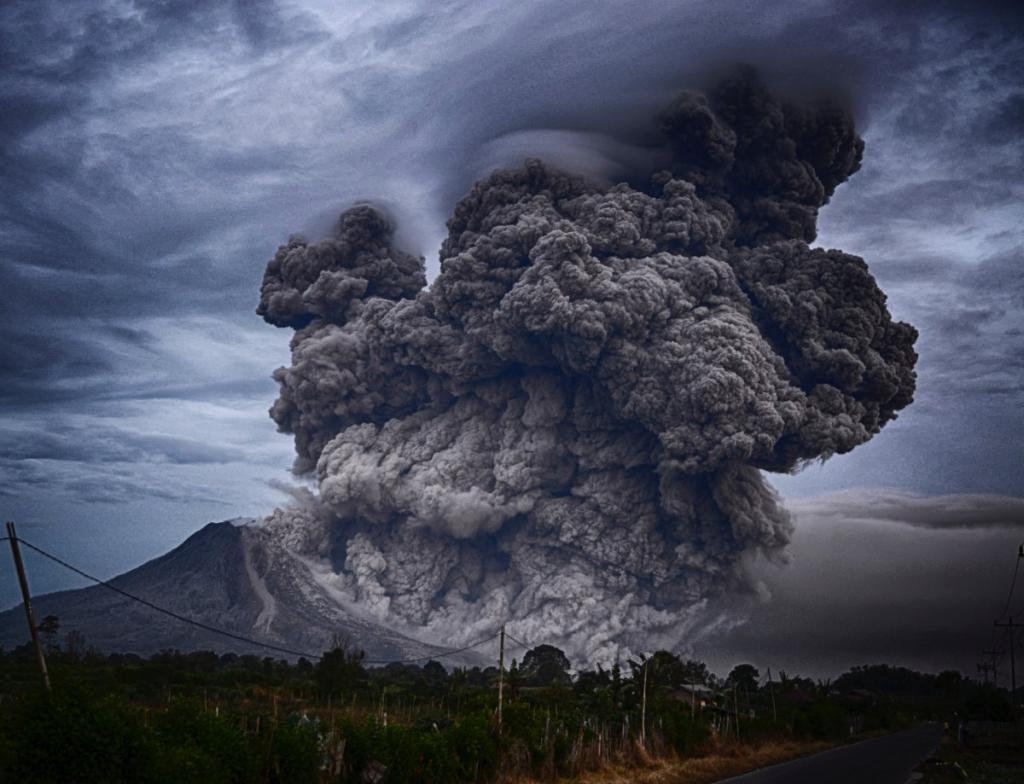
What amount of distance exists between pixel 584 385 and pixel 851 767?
51.6m

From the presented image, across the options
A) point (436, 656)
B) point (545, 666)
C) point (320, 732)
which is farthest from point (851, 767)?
point (436, 656)

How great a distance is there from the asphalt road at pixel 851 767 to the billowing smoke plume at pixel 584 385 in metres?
30.4

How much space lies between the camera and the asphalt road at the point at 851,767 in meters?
24.4

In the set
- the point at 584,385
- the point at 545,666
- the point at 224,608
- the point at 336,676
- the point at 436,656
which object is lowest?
the point at 336,676

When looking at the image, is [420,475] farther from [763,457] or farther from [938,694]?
[938,694]

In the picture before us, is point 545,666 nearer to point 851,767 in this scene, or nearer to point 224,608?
point 851,767

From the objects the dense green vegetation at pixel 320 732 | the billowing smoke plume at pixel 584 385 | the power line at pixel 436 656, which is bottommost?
the dense green vegetation at pixel 320 732

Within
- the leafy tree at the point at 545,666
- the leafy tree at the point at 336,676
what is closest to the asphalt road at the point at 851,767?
the leafy tree at the point at 336,676

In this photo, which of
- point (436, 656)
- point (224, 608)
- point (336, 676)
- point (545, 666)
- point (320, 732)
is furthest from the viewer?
point (224, 608)

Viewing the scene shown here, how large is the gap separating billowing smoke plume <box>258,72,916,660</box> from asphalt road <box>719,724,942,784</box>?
99.7ft

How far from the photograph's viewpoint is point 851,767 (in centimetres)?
2928

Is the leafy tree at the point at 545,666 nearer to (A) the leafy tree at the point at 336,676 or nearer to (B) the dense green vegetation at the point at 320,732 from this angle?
(B) the dense green vegetation at the point at 320,732

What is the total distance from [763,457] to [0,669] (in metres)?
49.9

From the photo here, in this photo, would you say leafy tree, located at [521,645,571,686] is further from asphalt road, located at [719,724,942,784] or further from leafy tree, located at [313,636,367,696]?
asphalt road, located at [719,724,942,784]
